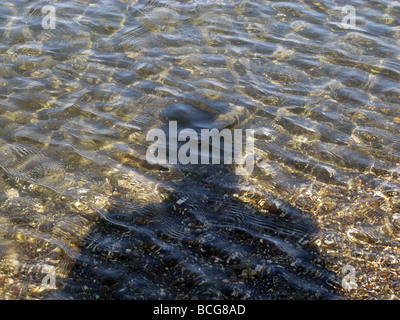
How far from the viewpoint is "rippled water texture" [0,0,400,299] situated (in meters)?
3.47

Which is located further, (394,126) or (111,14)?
(111,14)

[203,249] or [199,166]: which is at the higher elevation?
[199,166]

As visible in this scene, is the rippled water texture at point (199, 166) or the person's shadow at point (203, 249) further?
the rippled water texture at point (199, 166)

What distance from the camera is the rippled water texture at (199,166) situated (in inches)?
137

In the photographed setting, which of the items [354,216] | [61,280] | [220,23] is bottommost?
[61,280]

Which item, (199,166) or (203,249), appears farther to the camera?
(199,166)

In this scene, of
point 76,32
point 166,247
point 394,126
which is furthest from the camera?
point 76,32

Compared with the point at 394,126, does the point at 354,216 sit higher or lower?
lower

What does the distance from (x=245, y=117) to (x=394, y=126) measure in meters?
1.76

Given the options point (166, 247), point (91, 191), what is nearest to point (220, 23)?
point (91, 191)

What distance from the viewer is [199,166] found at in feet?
15.0

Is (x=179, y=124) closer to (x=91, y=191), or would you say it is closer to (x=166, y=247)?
(x=91, y=191)
